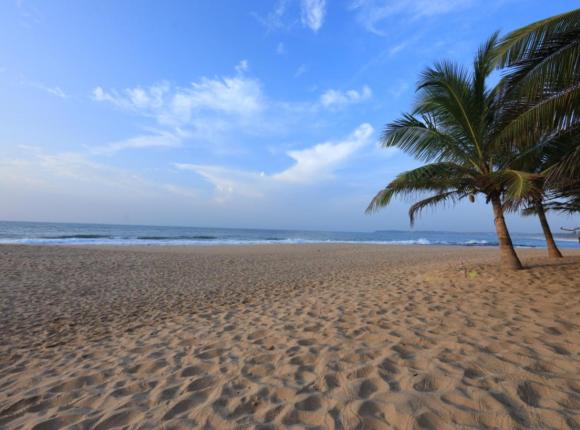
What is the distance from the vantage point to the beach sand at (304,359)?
229 cm

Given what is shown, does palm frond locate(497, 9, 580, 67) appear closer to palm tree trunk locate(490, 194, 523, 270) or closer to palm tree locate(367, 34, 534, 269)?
palm tree locate(367, 34, 534, 269)

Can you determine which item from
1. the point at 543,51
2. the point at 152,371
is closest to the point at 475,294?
the point at 543,51

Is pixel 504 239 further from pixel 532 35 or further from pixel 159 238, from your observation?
pixel 159 238

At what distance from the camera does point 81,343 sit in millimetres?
4402

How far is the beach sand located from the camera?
2295 millimetres

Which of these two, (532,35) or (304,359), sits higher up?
(532,35)

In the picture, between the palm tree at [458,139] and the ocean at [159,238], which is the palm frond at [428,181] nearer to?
the palm tree at [458,139]

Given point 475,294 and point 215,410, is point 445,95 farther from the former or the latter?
point 215,410

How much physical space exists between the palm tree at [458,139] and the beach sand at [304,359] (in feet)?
7.75

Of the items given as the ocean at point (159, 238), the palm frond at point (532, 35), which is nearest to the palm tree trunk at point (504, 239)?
the palm frond at point (532, 35)

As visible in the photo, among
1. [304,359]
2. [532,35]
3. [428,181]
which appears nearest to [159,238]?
[428,181]

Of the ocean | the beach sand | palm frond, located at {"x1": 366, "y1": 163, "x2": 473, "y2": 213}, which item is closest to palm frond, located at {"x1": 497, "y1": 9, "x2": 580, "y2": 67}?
palm frond, located at {"x1": 366, "y1": 163, "x2": 473, "y2": 213}

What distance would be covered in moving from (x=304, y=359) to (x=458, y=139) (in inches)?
280

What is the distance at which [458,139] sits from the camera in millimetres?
7711
